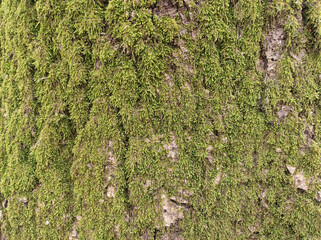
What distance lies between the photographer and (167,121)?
5.15ft

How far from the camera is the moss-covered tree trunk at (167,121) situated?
1.54m

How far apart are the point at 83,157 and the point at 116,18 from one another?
4.30 ft

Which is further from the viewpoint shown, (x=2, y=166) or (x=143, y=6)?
(x=2, y=166)

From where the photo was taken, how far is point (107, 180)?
1.59 metres

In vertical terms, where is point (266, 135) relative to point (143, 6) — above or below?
below

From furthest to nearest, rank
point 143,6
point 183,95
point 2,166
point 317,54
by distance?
point 2,166, point 317,54, point 183,95, point 143,6

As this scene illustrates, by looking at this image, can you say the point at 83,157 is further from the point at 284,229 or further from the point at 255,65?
the point at 284,229

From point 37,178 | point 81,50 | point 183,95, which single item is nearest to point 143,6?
point 81,50

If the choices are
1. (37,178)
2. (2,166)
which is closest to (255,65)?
(37,178)

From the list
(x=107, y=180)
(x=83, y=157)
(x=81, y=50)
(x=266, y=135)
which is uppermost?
(x=81, y=50)

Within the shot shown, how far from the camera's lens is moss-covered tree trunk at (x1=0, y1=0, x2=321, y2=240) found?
5.05 ft

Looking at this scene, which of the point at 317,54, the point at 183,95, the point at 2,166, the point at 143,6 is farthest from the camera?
the point at 2,166

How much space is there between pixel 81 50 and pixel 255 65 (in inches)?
66.3

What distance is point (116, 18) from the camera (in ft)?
4.85
